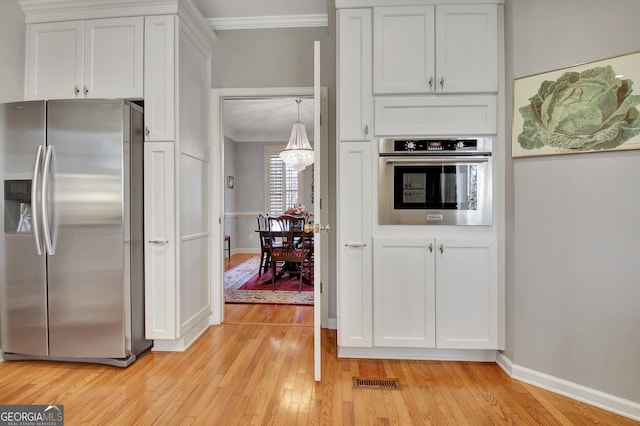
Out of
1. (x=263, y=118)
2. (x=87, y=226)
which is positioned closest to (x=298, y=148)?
(x=263, y=118)

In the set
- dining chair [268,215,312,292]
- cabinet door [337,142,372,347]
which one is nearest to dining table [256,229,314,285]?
dining chair [268,215,312,292]

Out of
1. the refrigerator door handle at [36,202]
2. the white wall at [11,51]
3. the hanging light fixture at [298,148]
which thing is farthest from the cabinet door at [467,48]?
the hanging light fixture at [298,148]

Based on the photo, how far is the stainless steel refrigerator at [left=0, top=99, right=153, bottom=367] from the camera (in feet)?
6.86

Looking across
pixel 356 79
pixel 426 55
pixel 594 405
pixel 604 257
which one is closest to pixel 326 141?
pixel 356 79

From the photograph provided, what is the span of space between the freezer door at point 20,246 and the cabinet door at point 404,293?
234cm

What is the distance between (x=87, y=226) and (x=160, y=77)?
120 centimetres

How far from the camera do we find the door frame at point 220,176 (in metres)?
2.85

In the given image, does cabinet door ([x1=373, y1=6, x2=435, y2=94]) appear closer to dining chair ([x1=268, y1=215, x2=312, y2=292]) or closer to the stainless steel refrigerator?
the stainless steel refrigerator

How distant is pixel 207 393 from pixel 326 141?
215 centimetres

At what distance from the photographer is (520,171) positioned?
198 cm

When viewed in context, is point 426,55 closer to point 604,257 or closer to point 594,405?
point 604,257

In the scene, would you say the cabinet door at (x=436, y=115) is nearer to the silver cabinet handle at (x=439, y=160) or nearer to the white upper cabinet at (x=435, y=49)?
the white upper cabinet at (x=435, y=49)

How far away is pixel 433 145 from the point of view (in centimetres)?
214

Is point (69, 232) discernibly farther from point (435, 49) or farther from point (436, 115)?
point (435, 49)
